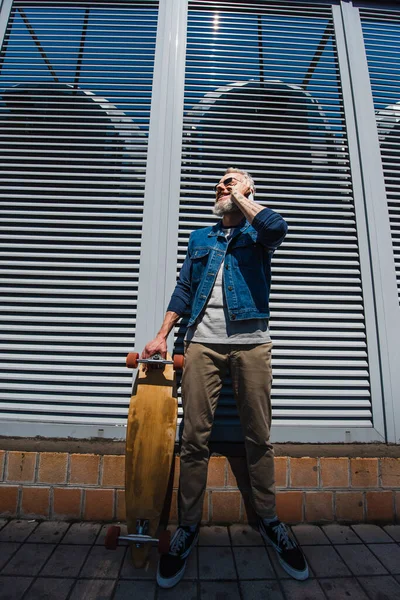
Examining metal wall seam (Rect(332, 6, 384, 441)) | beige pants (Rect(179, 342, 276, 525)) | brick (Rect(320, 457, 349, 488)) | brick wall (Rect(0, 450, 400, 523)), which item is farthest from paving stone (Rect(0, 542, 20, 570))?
metal wall seam (Rect(332, 6, 384, 441))

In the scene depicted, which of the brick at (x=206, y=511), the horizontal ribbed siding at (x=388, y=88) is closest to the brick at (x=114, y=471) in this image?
the brick at (x=206, y=511)

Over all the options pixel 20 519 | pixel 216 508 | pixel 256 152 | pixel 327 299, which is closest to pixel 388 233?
pixel 327 299

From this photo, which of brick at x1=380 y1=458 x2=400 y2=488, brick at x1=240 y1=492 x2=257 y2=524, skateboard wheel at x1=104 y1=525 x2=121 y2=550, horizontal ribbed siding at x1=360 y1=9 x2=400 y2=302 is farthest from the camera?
horizontal ribbed siding at x1=360 y1=9 x2=400 y2=302

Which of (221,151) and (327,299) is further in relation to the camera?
(221,151)

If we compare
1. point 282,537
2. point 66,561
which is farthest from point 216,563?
point 66,561

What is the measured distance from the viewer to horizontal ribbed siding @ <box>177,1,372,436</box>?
2.21m

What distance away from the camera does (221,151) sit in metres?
2.56

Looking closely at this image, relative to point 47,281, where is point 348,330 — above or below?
below

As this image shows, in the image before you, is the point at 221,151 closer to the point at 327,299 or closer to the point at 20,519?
the point at 327,299

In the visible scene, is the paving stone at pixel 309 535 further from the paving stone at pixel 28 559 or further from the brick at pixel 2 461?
the brick at pixel 2 461

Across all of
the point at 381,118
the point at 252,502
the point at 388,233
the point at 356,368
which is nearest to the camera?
the point at 252,502

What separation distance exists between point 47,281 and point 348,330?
2.37 m

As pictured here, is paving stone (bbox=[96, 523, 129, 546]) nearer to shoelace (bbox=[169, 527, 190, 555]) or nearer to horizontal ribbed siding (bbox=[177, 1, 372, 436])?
shoelace (bbox=[169, 527, 190, 555])

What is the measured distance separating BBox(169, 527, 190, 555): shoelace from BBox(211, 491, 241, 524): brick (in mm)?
303
